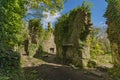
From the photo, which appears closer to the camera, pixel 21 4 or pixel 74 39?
pixel 21 4

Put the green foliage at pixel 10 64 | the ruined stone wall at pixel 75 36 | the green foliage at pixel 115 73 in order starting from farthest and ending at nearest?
the ruined stone wall at pixel 75 36 → the green foliage at pixel 115 73 → the green foliage at pixel 10 64

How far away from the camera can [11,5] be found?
16.3 meters

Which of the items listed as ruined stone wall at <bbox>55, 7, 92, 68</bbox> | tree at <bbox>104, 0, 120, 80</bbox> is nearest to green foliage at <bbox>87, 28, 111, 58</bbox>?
ruined stone wall at <bbox>55, 7, 92, 68</bbox>

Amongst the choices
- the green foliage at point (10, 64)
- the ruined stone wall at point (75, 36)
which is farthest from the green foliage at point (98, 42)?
the green foliage at point (10, 64)

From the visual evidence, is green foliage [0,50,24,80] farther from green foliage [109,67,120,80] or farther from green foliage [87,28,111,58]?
green foliage [87,28,111,58]

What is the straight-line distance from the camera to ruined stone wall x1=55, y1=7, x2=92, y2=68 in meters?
25.9

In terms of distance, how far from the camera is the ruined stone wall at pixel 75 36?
2588 centimetres

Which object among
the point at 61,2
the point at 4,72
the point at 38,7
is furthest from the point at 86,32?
the point at 4,72

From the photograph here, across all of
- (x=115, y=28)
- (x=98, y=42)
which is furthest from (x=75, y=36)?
(x=98, y=42)

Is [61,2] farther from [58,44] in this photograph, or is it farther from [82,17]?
[58,44]

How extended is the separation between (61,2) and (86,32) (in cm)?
437

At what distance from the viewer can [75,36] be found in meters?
26.9

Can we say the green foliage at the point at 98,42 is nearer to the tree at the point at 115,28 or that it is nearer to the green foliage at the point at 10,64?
the tree at the point at 115,28

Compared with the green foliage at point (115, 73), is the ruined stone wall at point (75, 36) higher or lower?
higher
